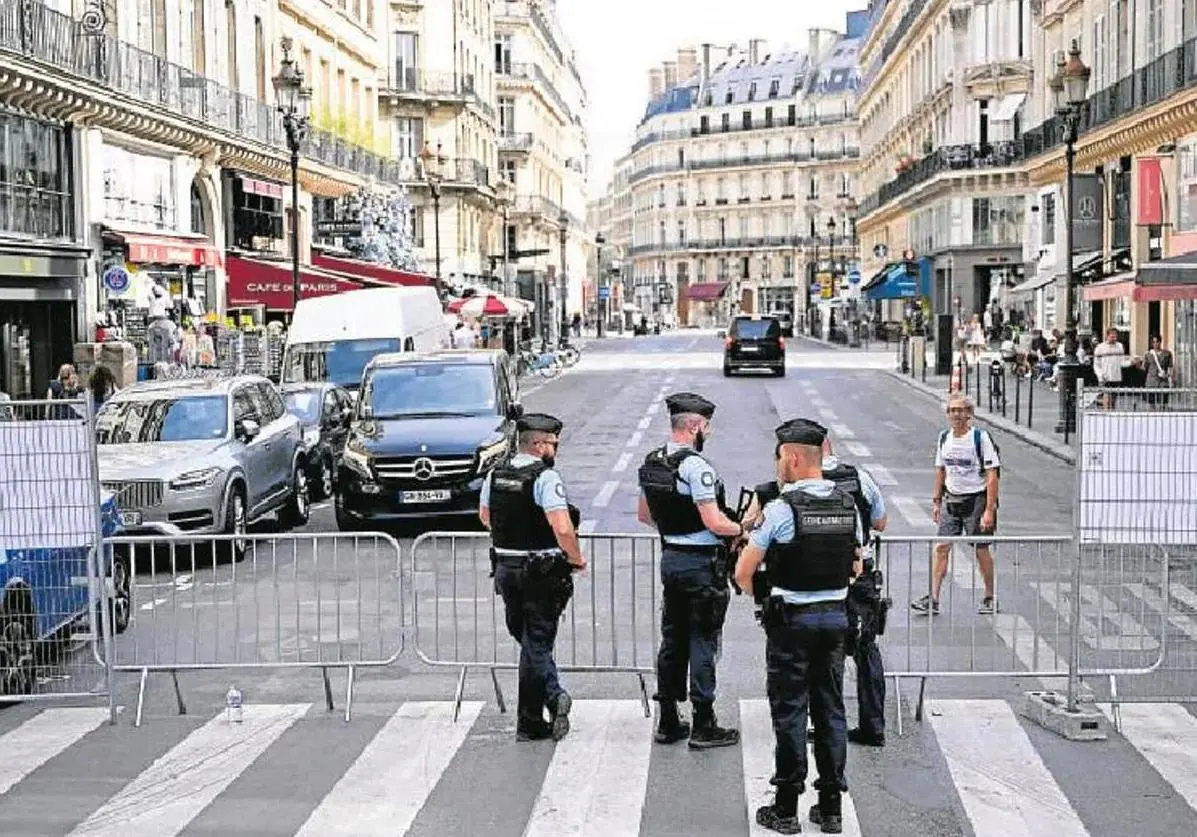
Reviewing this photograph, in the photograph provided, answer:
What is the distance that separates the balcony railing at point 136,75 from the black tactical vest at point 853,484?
19.9 metres

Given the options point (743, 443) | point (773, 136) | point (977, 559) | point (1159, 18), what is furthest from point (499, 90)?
point (977, 559)

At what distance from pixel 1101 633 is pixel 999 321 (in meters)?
54.4

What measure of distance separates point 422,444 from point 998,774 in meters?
9.10

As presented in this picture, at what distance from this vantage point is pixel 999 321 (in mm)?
62469

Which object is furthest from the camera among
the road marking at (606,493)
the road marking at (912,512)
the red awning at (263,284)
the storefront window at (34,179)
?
the red awning at (263,284)

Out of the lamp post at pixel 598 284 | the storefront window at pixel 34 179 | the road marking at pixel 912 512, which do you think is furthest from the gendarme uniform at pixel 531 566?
the lamp post at pixel 598 284

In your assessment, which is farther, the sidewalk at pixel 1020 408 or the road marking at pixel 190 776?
the sidewalk at pixel 1020 408

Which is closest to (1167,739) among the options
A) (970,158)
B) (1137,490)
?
(1137,490)

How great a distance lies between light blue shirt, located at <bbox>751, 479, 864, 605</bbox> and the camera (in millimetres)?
7094

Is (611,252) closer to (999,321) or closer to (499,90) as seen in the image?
(499,90)

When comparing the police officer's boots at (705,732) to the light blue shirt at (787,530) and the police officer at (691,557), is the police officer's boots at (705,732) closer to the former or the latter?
the police officer at (691,557)

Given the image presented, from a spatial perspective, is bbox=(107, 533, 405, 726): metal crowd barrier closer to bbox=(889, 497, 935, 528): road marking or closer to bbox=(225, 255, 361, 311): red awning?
bbox=(889, 497, 935, 528): road marking

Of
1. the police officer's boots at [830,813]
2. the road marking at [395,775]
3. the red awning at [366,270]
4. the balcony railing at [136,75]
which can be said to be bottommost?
the road marking at [395,775]

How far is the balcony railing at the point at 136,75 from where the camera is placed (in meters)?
26.2
